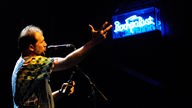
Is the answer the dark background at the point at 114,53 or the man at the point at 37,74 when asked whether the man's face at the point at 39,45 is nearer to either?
the man at the point at 37,74

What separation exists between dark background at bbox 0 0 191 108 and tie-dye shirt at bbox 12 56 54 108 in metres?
2.96

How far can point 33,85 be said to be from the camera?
2586 mm

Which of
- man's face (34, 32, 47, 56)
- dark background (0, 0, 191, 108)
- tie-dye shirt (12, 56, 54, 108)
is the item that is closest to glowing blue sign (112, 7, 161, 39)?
dark background (0, 0, 191, 108)

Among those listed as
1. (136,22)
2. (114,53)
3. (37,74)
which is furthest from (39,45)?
(136,22)

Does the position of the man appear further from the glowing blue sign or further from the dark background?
the glowing blue sign

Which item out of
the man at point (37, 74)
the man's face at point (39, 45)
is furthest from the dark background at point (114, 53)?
the man at point (37, 74)

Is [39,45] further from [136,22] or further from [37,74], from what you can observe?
[136,22]

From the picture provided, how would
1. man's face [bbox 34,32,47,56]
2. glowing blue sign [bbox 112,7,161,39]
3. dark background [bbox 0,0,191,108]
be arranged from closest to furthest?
man's face [bbox 34,32,47,56] < dark background [bbox 0,0,191,108] < glowing blue sign [bbox 112,7,161,39]

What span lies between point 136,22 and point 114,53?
0.80m

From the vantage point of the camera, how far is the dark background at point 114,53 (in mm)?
5809

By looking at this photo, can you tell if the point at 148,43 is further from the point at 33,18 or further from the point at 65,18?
the point at 33,18

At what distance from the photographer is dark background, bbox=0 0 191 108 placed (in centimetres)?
581

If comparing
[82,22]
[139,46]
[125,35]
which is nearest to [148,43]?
[139,46]

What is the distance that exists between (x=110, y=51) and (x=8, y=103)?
6.90 feet
